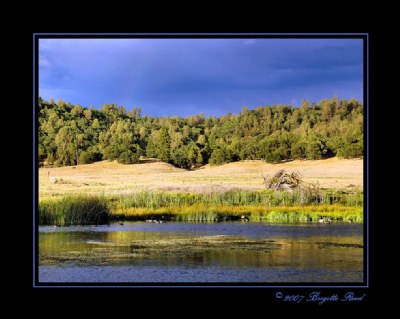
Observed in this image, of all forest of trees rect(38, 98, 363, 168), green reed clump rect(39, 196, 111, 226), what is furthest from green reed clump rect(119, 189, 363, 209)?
forest of trees rect(38, 98, 363, 168)

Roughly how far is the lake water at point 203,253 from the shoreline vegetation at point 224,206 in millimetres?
241

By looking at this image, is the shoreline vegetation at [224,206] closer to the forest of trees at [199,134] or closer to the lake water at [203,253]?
the lake water at [203,253]

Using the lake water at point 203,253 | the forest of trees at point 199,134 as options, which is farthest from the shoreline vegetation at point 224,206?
the forest of trees at point 199,134

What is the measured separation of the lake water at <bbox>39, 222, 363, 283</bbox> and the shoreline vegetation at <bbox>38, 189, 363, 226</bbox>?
24 cm

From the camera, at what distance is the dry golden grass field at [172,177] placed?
30.5 ft

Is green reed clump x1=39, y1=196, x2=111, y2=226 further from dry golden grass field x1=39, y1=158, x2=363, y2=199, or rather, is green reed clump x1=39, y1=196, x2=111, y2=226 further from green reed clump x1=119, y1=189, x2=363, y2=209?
green reed clump x1=119, y1=189, x2=363, y2=209

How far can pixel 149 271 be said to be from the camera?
7074 mm

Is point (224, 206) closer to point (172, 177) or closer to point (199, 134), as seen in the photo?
point (172, 177)

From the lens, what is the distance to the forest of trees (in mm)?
9297

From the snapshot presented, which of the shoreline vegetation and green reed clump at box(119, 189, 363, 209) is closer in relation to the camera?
the shoreline vegetation

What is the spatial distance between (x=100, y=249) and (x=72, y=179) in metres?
1.77
